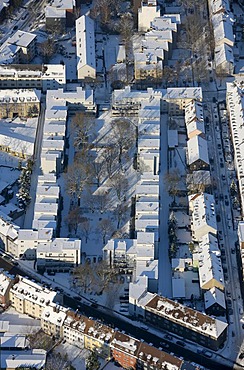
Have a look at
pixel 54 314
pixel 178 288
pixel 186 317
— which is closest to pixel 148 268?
pixel 178 288

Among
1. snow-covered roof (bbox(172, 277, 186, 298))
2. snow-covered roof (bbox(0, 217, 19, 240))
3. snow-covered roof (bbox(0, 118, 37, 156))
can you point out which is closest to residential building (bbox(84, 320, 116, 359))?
snow-covered roof (bbox(172, 277, 186, 298))

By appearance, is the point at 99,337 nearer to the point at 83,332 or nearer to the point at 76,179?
the point at 83,332

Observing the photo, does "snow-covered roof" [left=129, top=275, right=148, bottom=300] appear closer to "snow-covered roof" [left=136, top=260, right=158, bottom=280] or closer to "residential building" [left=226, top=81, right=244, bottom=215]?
"snow-covered roof" [left=136, top=260, right=158, bottom=280]

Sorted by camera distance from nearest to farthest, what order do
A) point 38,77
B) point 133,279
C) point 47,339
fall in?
point 47,339 < point 133,279 < point 38,77

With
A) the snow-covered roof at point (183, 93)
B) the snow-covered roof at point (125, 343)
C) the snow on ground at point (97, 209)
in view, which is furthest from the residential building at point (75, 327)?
the snow-covered roof at point (183, 93)

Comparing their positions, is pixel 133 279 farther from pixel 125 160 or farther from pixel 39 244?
pixel 125 160

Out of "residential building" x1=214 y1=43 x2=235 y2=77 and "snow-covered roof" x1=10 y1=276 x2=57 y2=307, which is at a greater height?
"residential building" x1=214 y1=43 x2=235 y2=77

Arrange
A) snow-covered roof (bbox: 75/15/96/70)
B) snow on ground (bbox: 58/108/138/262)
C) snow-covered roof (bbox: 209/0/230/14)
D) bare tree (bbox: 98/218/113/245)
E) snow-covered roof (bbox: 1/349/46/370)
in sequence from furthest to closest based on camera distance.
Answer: snow-covered roof (bbox: 209/0/230/14)
snow-covered roof (bbox: 75/15/96/70)
bare tree (bbox: 98/218/113/245)
snow on ground (bbox: 58/108/138/262)
snow-covered roof (bbox: 1/349/46/370)

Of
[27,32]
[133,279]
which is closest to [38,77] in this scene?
[27,32]
